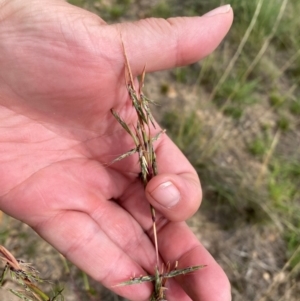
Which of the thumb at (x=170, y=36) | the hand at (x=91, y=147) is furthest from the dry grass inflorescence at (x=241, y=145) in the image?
the thumb at (x=170, y=36)

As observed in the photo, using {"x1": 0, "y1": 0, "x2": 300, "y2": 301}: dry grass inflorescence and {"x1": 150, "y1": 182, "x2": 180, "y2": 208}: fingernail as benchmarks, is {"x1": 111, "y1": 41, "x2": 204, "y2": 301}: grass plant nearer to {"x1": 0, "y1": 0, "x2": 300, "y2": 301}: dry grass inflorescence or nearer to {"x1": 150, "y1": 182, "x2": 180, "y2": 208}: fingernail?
{"x1": 150, "y1": 182, "x2": 180, "y2": 208}: fingernail

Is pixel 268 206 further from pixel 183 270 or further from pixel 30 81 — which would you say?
pixel 30 81

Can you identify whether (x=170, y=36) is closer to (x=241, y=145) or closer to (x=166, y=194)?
(x=166, y=194)

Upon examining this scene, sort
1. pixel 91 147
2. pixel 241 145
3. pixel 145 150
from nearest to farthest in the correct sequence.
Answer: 1. pixel 145 150
2. pixel 91 147
3. pixel 241 145

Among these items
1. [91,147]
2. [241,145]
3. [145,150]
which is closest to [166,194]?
[145,150]

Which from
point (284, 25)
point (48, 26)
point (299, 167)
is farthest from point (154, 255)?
point (284, 25)

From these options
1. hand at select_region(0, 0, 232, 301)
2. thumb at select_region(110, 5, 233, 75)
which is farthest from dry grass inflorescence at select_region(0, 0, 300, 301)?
thumb at select_region(110, 5, 233, 75)
